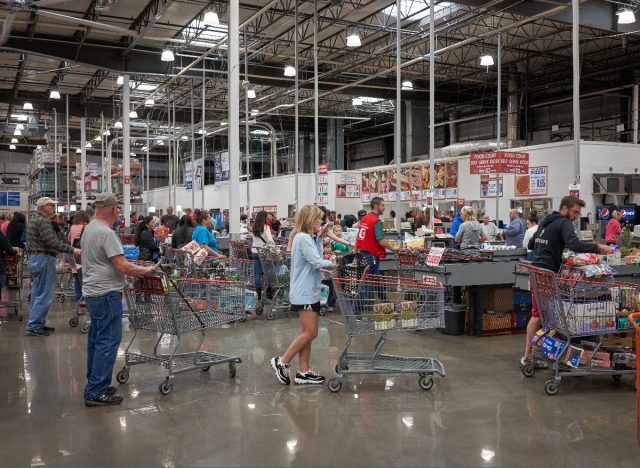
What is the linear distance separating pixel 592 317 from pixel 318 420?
2.69m

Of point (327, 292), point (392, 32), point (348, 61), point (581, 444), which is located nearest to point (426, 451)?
point (581, 444)

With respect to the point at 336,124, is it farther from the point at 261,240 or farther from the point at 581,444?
the point at 581,444

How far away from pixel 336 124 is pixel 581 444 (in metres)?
32.1

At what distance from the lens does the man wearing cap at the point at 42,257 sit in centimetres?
816

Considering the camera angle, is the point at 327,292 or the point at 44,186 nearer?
the point at 327,292

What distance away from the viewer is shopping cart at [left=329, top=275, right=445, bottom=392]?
19.0ft

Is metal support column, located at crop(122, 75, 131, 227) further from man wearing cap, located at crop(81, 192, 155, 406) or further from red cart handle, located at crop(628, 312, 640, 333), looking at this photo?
red cart handle, located at crop(628, 312, 640, 333)

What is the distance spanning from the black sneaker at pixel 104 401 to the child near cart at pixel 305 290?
4.71ft

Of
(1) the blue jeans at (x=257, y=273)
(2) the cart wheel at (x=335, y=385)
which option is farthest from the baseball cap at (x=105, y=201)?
(1) the blue jeans at (x=257, y=273)

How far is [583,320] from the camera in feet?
18.9

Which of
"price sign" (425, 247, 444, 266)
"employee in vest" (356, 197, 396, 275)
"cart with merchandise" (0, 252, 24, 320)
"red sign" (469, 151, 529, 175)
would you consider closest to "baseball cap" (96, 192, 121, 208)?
"price sign" (425, 247, 444, 266)

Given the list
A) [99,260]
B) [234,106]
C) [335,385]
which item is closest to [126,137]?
[234,106]

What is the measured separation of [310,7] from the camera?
18500 mm

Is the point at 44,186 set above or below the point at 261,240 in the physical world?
above
